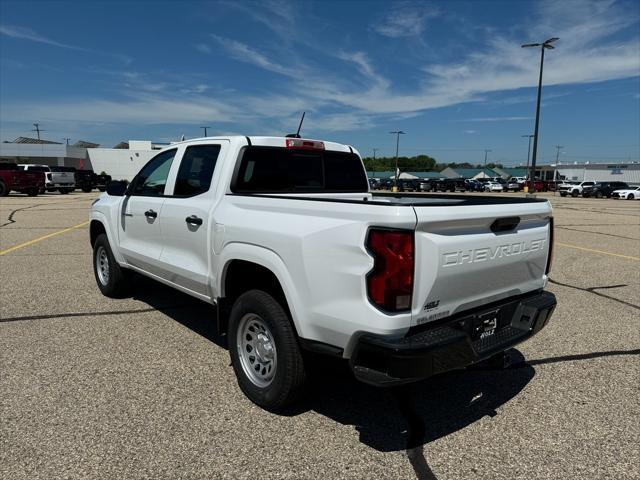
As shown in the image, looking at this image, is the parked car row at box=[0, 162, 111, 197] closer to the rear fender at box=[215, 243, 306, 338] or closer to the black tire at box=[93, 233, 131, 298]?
the black tire at box=[93, 233, 131, 298]

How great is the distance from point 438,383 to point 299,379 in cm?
132

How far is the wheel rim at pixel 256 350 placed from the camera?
10.6ft

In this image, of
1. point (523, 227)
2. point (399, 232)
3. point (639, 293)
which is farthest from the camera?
point (639, 293)

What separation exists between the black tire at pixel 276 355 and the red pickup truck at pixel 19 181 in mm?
28974

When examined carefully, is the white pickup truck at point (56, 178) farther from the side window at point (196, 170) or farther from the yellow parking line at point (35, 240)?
the side window at point (196, 170)

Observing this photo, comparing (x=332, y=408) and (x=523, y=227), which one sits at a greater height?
(x=523, y=227)

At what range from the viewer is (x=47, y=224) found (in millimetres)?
14031

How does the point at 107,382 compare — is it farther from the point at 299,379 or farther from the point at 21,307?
the point at 21,307

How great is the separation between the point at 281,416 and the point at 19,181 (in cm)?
2972

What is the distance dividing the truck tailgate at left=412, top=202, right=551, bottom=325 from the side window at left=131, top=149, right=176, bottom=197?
295 centimetres

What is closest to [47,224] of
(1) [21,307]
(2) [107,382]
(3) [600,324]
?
(1) [21,307]

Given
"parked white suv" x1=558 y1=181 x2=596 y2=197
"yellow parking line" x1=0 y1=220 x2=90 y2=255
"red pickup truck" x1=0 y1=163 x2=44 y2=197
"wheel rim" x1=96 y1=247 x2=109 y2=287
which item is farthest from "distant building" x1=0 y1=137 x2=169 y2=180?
"wheel rim" x1=96 y1=247 x2=109 y2=287

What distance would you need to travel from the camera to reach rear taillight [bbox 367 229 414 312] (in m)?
2.41

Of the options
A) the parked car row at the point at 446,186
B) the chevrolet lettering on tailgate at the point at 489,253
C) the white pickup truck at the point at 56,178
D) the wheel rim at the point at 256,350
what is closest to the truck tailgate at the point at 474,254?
the chevrolet lettering on tailgate at the point at 489,253
